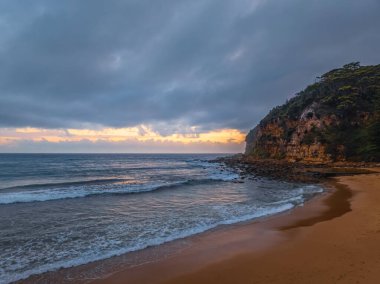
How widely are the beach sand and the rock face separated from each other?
110 ft

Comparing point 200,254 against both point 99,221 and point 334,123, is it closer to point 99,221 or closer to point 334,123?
point 99,221

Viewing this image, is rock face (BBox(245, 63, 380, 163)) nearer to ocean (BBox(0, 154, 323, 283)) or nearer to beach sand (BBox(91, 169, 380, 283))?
ocean (BBox(0, 154, 323, 283))

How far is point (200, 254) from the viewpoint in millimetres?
7625

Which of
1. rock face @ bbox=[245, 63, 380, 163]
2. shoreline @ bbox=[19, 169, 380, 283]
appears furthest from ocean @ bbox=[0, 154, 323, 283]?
rock face @ bbox=[245, 63, 380, 163]

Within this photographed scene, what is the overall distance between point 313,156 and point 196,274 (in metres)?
43.0

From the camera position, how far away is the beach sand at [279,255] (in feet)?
19.4

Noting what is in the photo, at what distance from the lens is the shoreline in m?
6.25

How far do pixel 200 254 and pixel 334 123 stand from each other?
43382mm

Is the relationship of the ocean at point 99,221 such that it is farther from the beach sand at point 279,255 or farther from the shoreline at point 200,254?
the beach sand at point 279,255

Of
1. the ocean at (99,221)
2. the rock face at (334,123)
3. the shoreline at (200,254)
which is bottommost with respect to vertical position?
the ocean at (99,221)

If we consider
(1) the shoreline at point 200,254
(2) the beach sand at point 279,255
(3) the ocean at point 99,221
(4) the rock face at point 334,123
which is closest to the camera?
(2) the beach sand at point 279,255

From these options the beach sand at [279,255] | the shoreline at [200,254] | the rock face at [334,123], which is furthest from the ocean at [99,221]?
the rock face at [334,123]

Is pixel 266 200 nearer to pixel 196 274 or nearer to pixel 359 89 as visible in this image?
pixel 196 274

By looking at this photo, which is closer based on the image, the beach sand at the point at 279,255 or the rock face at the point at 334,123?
the beach sand at the point at 279,255
